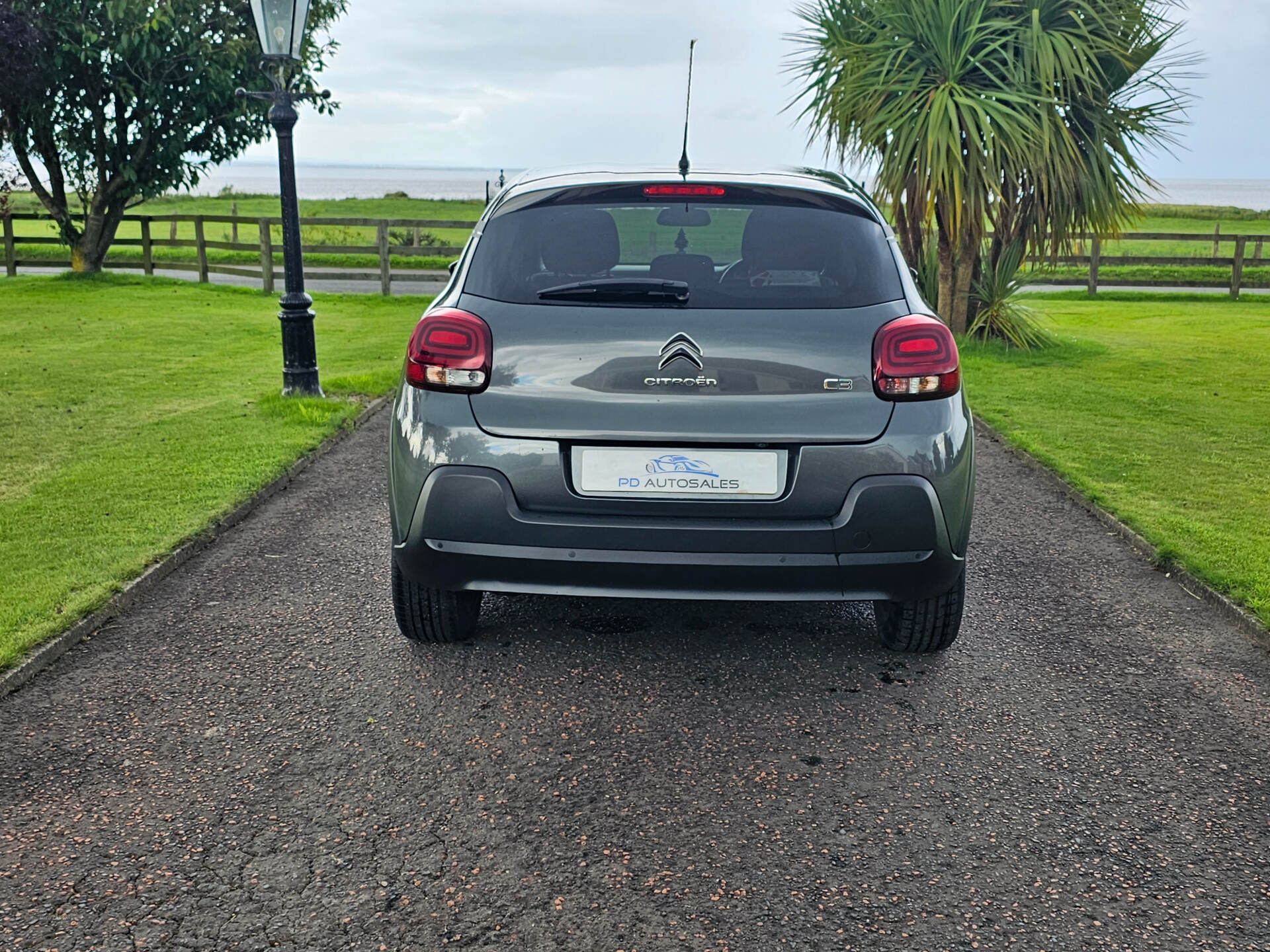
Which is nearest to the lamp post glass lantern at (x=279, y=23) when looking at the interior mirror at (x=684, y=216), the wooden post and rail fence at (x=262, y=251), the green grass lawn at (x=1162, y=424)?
the interior mirror at (x=684, y=216)

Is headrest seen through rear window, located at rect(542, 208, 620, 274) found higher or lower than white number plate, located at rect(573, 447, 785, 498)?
higher

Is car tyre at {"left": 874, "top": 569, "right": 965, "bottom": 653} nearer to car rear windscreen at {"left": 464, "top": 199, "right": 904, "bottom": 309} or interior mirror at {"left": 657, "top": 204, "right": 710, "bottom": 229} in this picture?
car rear windscreen at {"left": 464, "top": 199, "right": 904, "bottom": 309}

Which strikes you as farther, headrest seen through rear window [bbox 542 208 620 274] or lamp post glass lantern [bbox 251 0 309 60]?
lamp post glass lantern [bbox 251 0 309 60]

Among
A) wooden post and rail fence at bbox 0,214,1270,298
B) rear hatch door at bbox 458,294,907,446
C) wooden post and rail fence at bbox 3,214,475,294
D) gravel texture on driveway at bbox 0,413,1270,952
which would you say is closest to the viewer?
gravel texture on driveway at bbox 0,413,1270,952

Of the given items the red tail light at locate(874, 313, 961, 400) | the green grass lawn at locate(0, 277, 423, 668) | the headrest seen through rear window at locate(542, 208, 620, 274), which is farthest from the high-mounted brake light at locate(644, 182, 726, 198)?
the green grass lawn at locate(0, 277, 423, 668)

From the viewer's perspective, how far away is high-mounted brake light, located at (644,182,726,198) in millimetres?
3631

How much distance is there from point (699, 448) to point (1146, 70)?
1156cm

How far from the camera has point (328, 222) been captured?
16.0 m

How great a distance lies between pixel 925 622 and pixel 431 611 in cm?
169

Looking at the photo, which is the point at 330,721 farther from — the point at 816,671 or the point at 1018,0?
the point at 1018,0

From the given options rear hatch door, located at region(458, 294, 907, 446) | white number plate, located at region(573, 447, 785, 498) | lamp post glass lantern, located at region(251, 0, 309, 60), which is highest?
lamp post glass lantern, located at region(251, 0, 309, 60)

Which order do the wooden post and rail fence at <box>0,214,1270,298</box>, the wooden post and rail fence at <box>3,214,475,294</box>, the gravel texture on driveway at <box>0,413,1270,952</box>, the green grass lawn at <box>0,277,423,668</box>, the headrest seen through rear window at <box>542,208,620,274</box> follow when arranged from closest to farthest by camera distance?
1. the gravel texture on driveway at <box>0,413,1270,952</box>
2. the headrest seen through rear window at <box>542,208,620,274</box>
3. the green grass lawn at <box>0,277,423,668</box>
4. the wooden post and rail fence at <box>3,214,475,294</box>
5. the wooden post and rail fence at <box>0,214,1270,298</box>

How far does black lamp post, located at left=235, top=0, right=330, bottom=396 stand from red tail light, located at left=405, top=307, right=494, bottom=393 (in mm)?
5368

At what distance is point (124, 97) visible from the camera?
20.1 m
